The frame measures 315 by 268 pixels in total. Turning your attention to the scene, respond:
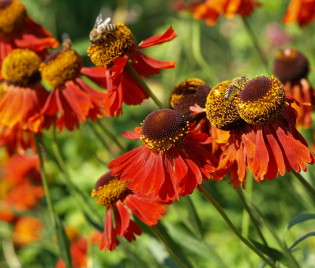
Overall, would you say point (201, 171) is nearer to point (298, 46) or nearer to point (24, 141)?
point (24, 141)

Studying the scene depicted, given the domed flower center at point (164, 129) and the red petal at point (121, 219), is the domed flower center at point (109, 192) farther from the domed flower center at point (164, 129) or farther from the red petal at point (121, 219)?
the domed flower center at point (164, 129)

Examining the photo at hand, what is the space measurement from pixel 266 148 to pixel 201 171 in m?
0.13

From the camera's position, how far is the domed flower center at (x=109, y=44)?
3.34 ft

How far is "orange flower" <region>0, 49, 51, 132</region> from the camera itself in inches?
51.9

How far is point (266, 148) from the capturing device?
844mm

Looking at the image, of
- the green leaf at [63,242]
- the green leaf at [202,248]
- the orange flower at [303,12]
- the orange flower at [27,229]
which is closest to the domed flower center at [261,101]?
the green leaf at [202,248]

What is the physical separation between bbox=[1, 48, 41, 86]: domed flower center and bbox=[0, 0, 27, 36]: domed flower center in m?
0.15

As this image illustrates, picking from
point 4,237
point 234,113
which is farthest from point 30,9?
point 234,113

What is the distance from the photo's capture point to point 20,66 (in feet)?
4.36

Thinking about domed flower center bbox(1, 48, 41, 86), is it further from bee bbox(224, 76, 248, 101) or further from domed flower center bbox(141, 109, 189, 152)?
bee bbox(224, 76, 248, 101)

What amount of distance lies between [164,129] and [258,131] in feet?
0.57

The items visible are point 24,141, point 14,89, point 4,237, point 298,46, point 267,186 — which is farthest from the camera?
point 298,46

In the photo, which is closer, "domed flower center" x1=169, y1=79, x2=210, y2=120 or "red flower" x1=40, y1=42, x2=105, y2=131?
"domed flower center" x1=169, y1=79, x2=210, y2=120

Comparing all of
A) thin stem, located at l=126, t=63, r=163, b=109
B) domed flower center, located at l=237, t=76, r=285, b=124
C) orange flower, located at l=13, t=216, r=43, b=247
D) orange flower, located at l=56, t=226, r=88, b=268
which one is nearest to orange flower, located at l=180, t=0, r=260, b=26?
thin stem, located at l=126, t=63, r=163, b=109
